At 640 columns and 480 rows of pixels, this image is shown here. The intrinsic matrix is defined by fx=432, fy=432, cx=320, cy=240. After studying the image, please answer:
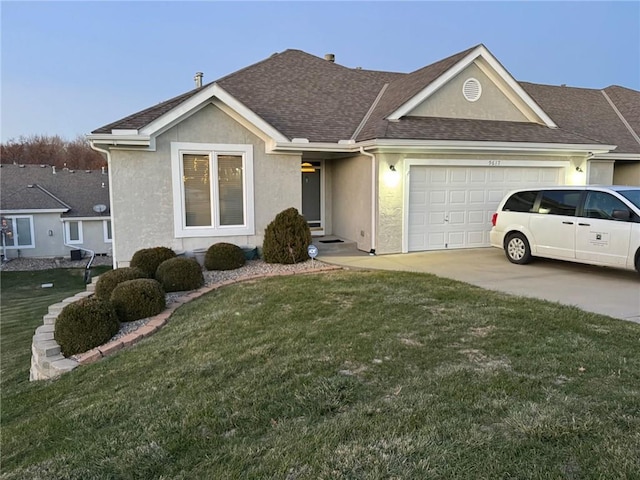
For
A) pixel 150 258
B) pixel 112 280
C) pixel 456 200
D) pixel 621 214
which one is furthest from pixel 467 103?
pixel 112 280

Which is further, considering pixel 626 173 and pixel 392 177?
pixel 626 173

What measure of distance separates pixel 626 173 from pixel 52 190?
99.7 ft

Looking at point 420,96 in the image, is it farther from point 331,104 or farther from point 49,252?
point 49,252

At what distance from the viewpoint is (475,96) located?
39.5ft

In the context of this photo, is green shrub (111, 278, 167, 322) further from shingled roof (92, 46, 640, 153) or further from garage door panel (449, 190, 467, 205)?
garage door panel (449, 190, 467, 205)

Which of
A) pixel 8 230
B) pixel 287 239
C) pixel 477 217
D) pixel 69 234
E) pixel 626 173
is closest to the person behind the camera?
pixel 287 239

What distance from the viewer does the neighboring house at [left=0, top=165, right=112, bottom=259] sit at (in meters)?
25.7

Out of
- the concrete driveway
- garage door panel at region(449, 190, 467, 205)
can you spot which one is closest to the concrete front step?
the concrete driveway

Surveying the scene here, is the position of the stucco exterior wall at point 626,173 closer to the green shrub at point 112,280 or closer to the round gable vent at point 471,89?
the round gable vent at point 471,89

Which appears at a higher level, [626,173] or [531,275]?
[626,173]

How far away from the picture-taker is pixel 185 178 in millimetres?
10227

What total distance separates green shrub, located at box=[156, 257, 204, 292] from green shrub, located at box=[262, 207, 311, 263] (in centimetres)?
205

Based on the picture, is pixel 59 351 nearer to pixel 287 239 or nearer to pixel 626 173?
pixel 287 239

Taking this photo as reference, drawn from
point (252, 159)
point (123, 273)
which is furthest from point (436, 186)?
point (123, 273)
